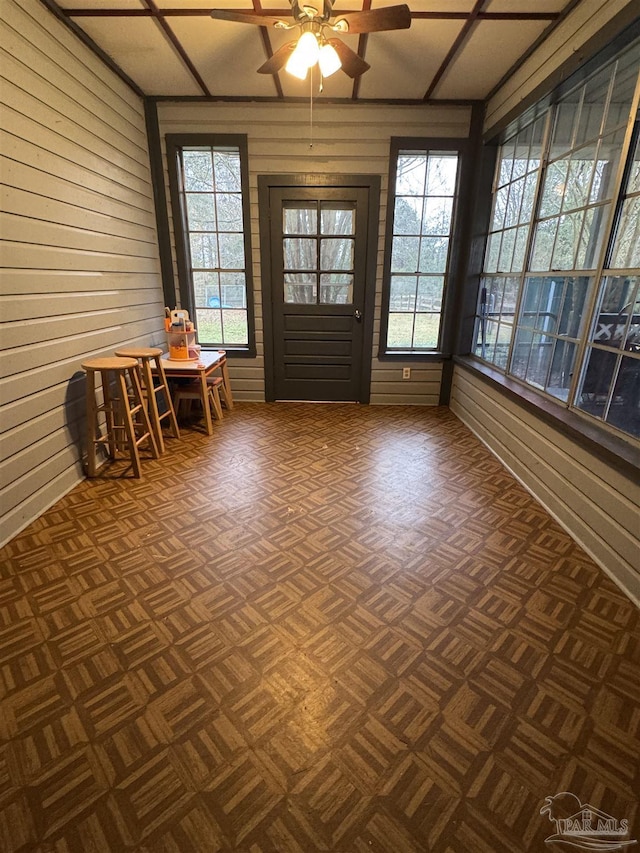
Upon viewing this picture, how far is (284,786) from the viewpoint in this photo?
1059 millimetres

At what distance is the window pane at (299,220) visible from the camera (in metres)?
3.90

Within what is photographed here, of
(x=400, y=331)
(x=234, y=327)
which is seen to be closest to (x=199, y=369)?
(x=234, y=327)

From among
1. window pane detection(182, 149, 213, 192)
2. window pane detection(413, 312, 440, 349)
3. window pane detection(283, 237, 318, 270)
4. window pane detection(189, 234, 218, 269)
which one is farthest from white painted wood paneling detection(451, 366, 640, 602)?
window pane detection(182, 149, 213, 192)

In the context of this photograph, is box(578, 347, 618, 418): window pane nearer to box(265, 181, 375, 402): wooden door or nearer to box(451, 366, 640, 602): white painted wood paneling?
box(451, 366, 640, 602): white painted wood paneling

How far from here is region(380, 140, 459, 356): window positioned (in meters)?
3.79

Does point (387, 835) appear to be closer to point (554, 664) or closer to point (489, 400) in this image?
point (554, 664)

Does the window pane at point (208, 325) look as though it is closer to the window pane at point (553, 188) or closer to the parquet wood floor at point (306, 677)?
the parquet wood floor at point (306, 677)

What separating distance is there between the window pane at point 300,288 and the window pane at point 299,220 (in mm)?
407

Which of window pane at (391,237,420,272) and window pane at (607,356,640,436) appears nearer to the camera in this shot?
window pane at (607,356,640,436)

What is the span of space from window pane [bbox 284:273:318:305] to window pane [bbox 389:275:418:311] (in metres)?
0.78

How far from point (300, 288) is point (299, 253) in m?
0.33

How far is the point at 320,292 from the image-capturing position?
4109 mm

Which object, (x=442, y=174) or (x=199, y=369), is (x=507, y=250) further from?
(x=199, y=369)

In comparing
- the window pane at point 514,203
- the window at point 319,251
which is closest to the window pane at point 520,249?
the window pane at point 514,203
